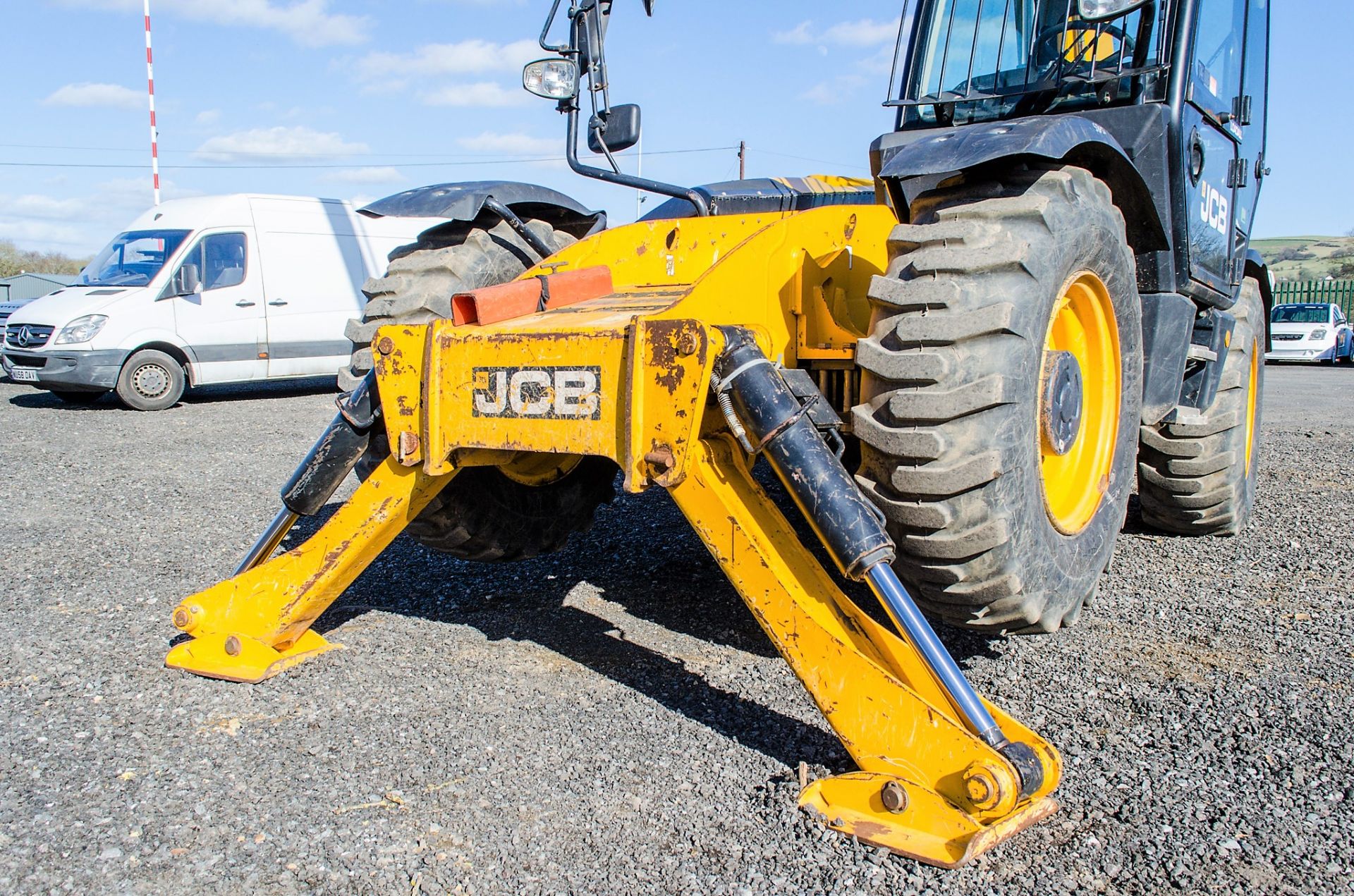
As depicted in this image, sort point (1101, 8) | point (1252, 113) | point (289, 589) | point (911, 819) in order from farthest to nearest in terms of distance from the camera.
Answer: point (1252, 113)
point (289, 589)
point (1101, 8)
point (911, 819)

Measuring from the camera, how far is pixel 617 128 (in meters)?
4.00

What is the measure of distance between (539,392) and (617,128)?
1497 millimetres

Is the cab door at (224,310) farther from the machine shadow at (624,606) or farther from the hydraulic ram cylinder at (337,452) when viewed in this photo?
the hydraulic ram cylinder at (337,452)

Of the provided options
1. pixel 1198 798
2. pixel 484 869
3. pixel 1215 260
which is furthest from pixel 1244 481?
pixel 484 869

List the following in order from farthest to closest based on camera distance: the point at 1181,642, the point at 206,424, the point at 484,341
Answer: the point at 206,424, the point at 1181,642, the point at 484,341

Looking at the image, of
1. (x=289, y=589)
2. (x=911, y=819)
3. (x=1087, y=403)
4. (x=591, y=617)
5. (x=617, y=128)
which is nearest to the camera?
(x=911, y=819)

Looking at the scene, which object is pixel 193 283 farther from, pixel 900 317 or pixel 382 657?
pixel 900 317

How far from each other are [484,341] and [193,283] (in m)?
10.6

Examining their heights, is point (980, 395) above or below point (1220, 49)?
below

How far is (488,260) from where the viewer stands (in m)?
4.05

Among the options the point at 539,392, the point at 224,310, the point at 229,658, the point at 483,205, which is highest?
the point at 483,205

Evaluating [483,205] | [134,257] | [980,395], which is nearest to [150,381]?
[134,257]

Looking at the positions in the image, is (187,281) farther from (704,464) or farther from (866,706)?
(866,706)

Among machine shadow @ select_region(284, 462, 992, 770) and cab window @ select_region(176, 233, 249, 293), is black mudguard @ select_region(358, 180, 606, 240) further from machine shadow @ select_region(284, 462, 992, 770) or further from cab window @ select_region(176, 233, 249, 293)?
cab window @ select_region(176, 233, 249, 293)
